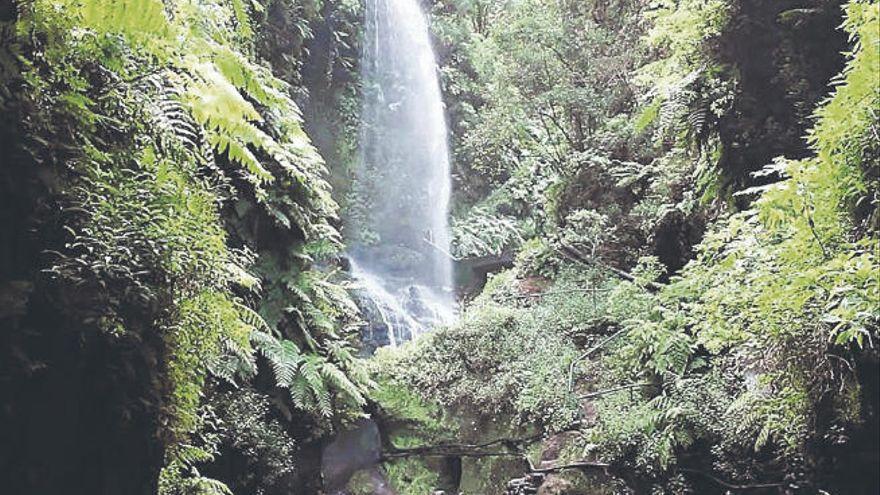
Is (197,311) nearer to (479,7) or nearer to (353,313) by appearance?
(353,313)

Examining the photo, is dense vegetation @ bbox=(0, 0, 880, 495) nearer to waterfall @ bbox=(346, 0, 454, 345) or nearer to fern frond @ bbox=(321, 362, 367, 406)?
fern frond @ bbox=(321, 362, 367, 406)

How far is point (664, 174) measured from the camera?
6848 millimetres

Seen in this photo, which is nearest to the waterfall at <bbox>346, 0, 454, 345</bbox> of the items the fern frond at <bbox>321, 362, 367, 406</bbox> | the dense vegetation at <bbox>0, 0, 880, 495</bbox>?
the dense vegetation at <bbox>0, 0, 880, 495</bbox>

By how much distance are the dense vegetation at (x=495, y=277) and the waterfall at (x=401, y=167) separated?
95.7 inches

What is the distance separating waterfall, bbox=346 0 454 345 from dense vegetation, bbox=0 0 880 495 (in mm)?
2430

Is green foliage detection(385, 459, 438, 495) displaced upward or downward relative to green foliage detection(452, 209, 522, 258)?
downward

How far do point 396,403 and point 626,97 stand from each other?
5.24m

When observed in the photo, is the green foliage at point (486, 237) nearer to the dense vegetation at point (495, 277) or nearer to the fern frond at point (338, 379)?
the dense vegetation at point (495, 277)

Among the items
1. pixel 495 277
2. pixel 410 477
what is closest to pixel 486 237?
pixel 495 277

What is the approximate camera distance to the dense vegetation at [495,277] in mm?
2096

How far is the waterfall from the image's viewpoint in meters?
13.1

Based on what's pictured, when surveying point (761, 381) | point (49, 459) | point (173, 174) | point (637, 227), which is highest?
point (637, 227)

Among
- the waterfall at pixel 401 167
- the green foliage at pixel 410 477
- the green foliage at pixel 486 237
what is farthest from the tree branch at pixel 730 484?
the green foliage at pixel 486 237

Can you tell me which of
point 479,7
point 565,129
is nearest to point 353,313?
point 565,129
